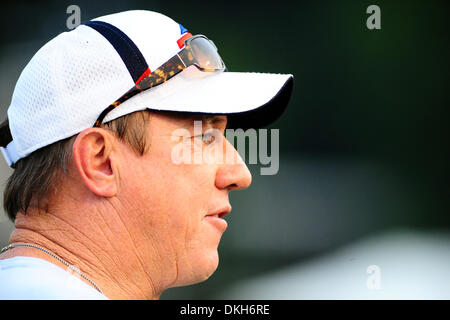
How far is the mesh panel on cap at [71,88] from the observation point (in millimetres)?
1251

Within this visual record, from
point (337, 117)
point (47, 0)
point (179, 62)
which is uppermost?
point (47, 0)

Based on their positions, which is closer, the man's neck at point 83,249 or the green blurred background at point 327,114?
the man's neck at point 83,249

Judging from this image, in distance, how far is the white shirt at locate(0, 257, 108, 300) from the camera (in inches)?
44.6

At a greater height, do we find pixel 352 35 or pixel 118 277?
pixel 352 35

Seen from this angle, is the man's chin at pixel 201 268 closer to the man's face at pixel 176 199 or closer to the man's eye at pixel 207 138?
the man's face at pixel 176 199

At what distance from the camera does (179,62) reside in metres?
1.34

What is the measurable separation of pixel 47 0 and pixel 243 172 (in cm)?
394

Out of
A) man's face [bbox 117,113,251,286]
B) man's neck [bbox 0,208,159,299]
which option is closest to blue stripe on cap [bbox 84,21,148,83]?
man's face [bbox 117,113,251,286]

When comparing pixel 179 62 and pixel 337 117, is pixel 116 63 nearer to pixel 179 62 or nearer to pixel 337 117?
pixel 179 62

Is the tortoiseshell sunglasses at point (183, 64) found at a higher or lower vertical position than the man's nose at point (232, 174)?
higher

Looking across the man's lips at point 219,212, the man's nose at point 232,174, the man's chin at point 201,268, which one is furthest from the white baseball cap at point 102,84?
the man's chin at point 201,268

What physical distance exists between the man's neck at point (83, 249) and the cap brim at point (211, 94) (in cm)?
→ 27
